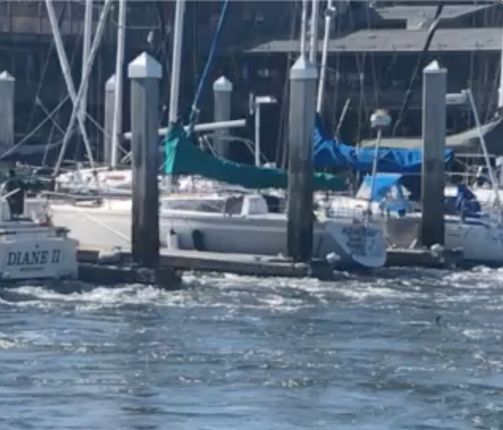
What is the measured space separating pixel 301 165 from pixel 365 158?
8.62 metres

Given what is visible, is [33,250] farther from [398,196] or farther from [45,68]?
[45,68]

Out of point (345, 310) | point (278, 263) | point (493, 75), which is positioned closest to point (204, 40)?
point (493, 75)

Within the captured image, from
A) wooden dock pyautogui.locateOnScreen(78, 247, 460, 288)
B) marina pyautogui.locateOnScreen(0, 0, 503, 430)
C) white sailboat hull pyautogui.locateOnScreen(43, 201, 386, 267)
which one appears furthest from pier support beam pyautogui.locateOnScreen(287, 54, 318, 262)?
white sailboat hull pyautogui.locateOnScreen(43, 201, 386, 267)

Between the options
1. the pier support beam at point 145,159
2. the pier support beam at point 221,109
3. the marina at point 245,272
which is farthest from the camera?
the pier support beam at point 221,109

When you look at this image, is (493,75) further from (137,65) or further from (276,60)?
(137,65)

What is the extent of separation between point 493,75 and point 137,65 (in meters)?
37.6

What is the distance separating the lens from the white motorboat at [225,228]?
149 ft

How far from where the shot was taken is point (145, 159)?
40.7 m

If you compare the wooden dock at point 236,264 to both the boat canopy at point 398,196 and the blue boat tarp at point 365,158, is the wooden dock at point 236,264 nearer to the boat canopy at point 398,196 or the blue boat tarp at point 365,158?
the boat canopy at point 398,196

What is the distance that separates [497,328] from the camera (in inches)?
1409

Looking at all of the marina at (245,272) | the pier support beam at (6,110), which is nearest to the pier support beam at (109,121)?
the marina at (245,272)

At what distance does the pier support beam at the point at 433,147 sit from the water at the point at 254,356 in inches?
157

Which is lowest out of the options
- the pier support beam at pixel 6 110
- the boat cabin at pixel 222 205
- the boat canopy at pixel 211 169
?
the boat cabin at pixel 222 205

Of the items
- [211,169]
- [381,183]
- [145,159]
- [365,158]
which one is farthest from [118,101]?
[145,159]
